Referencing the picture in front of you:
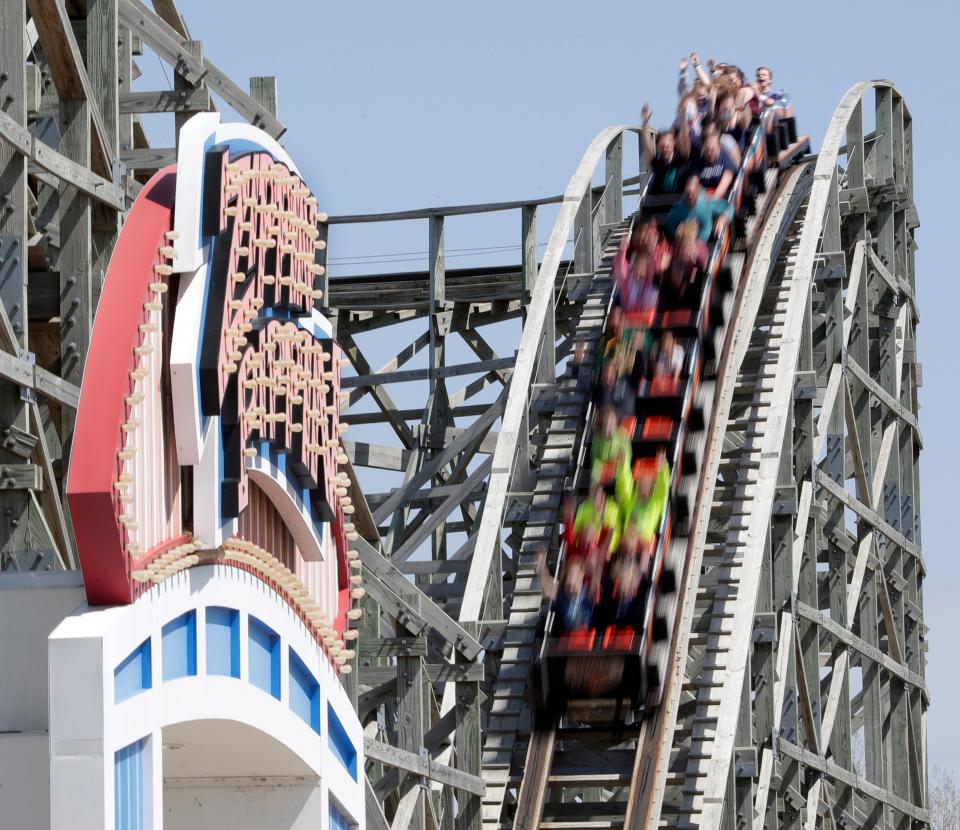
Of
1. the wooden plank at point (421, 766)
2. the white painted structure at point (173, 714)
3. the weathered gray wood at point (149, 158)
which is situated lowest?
the white painted structure at point (173, 714)

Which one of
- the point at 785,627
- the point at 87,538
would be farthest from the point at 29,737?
the point at 785,627

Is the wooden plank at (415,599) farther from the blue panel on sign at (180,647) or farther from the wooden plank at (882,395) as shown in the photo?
the wooden plank at (882,395)

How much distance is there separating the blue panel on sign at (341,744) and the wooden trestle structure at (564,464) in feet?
4.37

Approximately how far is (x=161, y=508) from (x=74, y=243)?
322 centimetres

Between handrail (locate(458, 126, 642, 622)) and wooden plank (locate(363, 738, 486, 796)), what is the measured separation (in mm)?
1838

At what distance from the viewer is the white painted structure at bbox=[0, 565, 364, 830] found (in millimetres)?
4508

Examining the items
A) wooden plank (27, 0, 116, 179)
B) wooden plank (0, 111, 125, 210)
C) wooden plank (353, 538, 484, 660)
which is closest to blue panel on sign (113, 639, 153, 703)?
wooden plank (0, 111, 125, 210)

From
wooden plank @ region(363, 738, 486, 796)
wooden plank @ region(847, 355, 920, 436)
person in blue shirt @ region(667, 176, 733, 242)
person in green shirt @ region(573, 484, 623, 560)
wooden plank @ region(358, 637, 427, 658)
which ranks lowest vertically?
wooden plank @ region(363, 738, 486, 796)

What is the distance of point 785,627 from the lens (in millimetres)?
13102

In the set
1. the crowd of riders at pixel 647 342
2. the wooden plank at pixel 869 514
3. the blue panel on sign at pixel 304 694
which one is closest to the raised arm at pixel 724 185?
the crowd of riders at pixel 647 342

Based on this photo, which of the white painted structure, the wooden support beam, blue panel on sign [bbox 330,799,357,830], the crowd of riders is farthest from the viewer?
the crowd of riders

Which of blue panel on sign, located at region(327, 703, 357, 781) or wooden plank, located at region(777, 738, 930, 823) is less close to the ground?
wooden plank, located at region(777, 738, 930, 823)

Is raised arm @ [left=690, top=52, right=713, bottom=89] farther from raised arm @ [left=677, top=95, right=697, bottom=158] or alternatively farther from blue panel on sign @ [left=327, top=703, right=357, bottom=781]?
blue panel on sign @ [left=327, top=703, right=357, bottom=781]

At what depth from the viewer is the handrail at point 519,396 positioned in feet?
40.2
